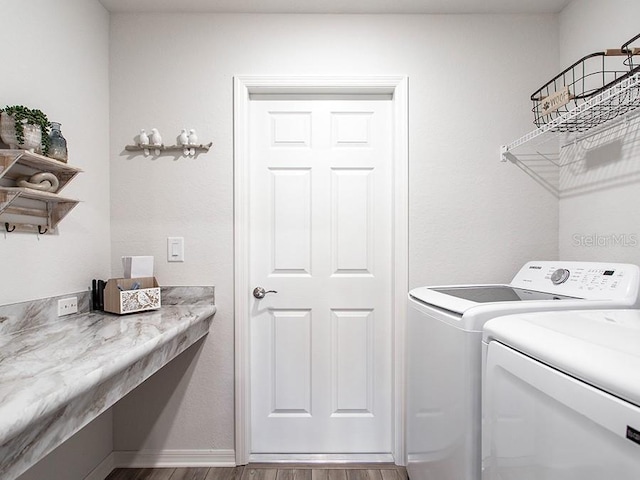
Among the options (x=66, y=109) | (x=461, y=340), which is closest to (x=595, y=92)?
(x=461, y=340)

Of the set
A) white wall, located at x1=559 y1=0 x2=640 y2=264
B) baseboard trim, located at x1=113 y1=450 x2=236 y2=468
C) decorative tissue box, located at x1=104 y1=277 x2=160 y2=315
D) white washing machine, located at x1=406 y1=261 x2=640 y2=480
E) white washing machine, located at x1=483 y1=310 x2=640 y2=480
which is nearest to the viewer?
white washing machine, located at x1=483 y1=310 x2=640 y2=480

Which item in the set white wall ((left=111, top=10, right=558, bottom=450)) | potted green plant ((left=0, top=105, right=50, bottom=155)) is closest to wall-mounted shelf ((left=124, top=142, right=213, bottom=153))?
white wall ((left=111, top=10, right=558, bottom=450))

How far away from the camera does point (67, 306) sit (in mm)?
1644

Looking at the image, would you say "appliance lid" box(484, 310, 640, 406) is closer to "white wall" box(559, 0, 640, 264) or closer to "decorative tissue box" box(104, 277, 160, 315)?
"white wall" box(559, 0, 640, 264)

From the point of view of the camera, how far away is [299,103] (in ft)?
6.88

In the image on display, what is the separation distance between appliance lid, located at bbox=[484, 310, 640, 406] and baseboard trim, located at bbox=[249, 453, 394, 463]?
1328 mm

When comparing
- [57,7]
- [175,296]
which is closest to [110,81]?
[57,7]

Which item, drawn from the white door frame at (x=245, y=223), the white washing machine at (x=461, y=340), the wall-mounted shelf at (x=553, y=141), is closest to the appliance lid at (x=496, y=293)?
the white washing machine at (x=461, y=340)

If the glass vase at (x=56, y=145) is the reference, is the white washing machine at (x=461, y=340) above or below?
below

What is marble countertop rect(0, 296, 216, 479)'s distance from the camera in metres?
0.78

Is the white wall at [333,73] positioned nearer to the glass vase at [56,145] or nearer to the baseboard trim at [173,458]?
the baseboard trim at [173,458]

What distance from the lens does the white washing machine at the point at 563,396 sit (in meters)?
0.62

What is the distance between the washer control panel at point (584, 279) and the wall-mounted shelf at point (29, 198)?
2.11 m

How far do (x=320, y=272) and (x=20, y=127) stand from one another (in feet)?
4.72
